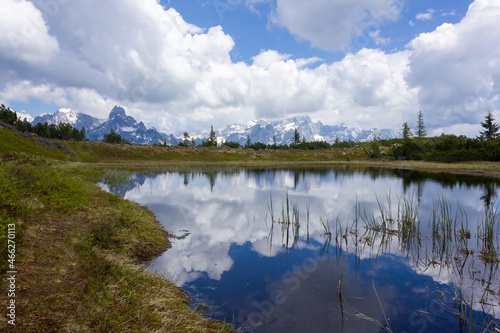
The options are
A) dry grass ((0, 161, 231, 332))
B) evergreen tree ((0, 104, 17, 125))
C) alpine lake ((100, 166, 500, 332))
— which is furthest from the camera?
evergreen tree ((0, 104, 17, 125))

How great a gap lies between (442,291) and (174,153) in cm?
13304

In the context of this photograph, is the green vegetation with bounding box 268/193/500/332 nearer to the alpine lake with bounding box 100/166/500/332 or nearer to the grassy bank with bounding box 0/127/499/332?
the alpine lake with bounding box 100/166/500/332

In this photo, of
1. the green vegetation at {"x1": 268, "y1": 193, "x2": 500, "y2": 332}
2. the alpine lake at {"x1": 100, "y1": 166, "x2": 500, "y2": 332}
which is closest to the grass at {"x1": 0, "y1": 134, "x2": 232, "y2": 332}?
the alpine lake at {"x1": 100, "y1": 166, "x2": 500, "y2": 332}

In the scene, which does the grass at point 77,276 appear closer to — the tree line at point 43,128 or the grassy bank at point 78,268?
the grassy bank at point 78,268

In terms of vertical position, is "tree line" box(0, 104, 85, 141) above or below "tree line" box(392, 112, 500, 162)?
above

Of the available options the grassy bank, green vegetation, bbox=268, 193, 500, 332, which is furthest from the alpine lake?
the grassy bank

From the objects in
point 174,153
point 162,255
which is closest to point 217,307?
point 162,255

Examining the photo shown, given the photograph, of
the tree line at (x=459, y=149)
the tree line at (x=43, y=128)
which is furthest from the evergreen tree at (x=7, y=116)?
the tree line at (x=459, y=149)

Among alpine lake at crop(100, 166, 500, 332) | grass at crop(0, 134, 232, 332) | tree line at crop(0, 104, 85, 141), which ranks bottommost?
alpine lake at crop(100, 166, 500, 332)

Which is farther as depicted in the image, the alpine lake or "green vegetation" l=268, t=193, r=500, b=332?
"green vegetation" l=268, t=193, r=500, b=332

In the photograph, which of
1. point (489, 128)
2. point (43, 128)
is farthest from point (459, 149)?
point (43, 128)

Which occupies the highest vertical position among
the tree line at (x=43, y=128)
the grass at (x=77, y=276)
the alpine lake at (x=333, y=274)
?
the tree line at (x=43, y=128)

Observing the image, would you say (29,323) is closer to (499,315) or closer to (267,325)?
(267,325)

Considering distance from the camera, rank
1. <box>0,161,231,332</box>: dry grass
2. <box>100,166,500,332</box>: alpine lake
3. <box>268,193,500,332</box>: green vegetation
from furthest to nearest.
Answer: <box>268,193,500,332</box>: green vegetation
<box>100,166,500,332</box>: alpine lake
<box>0,161,231,332</box>: dry grass
